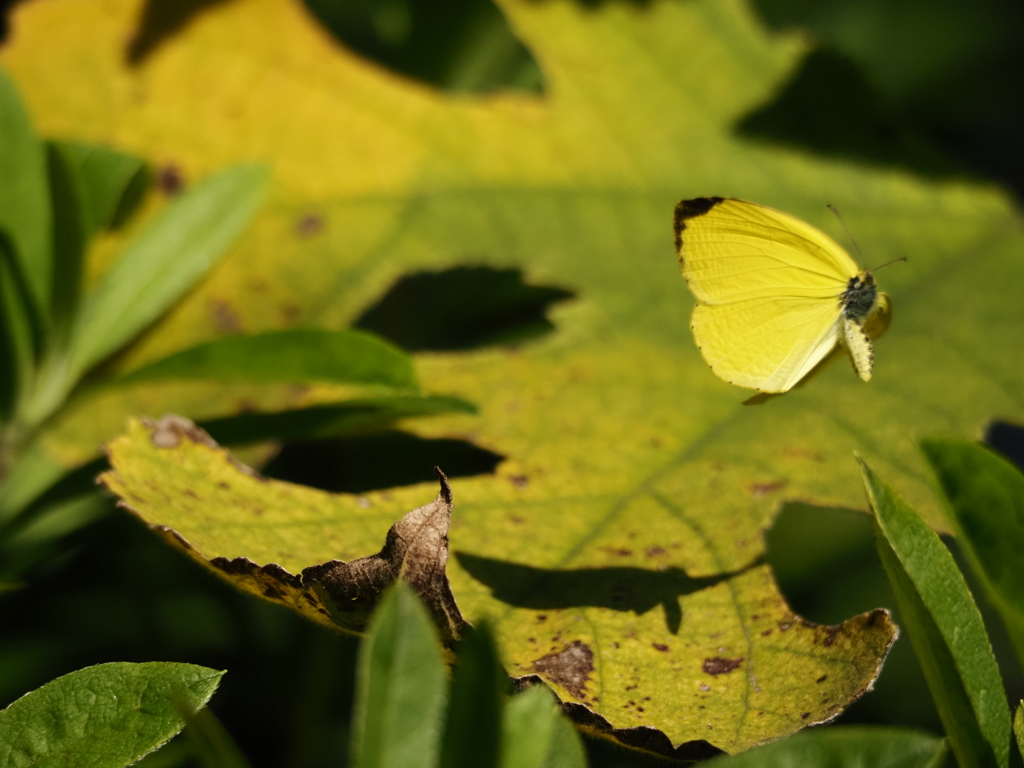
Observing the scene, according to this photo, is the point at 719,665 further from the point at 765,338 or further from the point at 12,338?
the point at 12,338

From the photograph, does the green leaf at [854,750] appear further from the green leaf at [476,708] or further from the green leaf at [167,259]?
the green leaf at [167,259]

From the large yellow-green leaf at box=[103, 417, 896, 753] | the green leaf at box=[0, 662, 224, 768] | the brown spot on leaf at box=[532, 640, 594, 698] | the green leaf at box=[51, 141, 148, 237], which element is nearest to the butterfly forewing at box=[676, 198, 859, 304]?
the large yellow-green leaf at box=[103, 417, 896, 753]

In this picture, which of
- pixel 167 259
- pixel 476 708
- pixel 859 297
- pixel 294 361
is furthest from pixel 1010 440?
pixel 476 708

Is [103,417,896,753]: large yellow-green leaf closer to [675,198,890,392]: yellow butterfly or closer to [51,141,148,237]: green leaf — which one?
[675,198,890,392]: yellow butterfly

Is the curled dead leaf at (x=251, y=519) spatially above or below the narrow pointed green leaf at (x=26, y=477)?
above

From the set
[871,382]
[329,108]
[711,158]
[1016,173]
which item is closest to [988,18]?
[1016,173]

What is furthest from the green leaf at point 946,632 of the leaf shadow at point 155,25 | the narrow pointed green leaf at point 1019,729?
the leaf shadow at point 155,25

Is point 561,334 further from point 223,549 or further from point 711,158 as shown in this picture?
point 223,549
